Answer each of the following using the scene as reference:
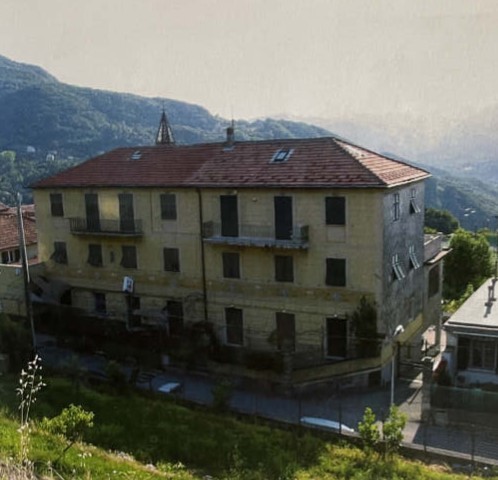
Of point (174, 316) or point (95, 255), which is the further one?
point (95, 255)

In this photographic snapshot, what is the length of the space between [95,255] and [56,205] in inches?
159

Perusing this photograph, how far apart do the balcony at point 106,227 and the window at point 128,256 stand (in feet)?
3.54

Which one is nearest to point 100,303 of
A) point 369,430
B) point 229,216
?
point 229,216

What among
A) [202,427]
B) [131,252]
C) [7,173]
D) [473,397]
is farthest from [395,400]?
[7,173]

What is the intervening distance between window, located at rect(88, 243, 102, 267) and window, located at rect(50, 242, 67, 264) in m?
2.05

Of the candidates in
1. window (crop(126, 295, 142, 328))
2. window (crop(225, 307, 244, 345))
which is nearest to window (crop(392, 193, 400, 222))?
window (crop(225, 307, 244, 345))

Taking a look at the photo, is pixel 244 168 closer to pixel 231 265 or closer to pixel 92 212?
pixel 231 265

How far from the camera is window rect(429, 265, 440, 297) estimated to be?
112ft

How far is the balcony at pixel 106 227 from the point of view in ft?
107

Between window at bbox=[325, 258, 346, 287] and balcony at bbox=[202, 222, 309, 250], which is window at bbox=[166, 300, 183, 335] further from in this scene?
window at bbox=[325, 258, 346, 287]

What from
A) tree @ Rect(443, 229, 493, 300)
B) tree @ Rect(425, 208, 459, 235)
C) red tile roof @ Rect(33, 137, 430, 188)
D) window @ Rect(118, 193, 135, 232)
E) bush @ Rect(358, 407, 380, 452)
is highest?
red tile roof @ Rect(33, 137, 430, 188)

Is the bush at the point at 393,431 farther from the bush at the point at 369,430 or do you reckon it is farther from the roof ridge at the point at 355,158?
the roof ridge at the point at 355,158

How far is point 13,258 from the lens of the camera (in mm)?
43375

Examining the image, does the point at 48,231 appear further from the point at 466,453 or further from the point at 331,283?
the point at 466,453
